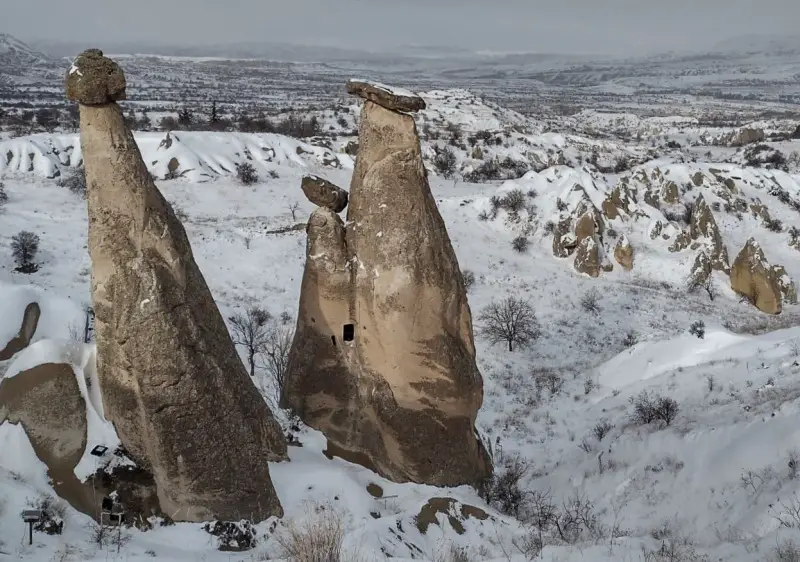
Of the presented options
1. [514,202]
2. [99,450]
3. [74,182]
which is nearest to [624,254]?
[514,202]

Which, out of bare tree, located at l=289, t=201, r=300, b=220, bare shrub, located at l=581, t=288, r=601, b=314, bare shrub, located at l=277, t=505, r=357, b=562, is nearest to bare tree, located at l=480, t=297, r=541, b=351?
bare shrub, located at l=581, t=288, r=601, b=314

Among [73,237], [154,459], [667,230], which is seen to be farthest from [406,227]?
[667,230]

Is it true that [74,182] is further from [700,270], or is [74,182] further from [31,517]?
[700,270]

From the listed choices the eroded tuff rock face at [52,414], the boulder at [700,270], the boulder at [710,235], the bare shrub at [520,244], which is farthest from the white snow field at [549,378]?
the boulder at [710,235]

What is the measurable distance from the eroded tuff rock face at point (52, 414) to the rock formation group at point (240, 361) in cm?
2

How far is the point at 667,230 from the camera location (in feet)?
108

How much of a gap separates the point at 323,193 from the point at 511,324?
13452mm

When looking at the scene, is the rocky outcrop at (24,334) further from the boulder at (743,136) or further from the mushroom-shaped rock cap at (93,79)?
the boulder at (743,136)

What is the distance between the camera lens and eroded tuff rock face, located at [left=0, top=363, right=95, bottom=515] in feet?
25.8

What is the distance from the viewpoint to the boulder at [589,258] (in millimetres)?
29781

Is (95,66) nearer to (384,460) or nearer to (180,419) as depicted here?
(180,419)

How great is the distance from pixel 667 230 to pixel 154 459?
1239 inches

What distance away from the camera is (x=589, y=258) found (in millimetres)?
29859

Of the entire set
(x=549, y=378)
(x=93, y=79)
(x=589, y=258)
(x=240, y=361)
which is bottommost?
(x=549, y=378)
